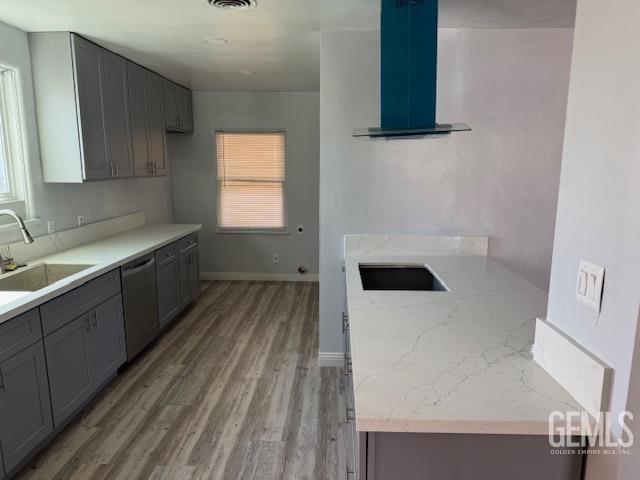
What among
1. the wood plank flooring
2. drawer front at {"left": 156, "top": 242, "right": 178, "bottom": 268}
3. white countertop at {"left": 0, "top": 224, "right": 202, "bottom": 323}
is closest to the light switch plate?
the wood plank flooring

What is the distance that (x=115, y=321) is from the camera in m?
2.91

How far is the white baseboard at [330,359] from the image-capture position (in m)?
3.25

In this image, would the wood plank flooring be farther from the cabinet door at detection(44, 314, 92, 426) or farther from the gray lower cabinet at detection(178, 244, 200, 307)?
the gray lower cabinet at detection(178, 244, 200, 307)

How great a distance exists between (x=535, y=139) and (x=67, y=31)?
336cm

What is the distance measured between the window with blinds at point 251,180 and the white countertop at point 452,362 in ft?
11.3

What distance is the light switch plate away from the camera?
1.00 meters

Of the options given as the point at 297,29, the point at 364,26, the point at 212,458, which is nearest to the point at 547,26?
the point at 364,26

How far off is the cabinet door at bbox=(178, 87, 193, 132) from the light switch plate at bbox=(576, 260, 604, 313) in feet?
15.3

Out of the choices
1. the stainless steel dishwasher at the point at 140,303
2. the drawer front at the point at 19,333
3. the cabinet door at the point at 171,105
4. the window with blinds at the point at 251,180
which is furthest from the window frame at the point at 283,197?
the drawer front at the point at 19,333

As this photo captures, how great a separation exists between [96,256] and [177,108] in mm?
2415

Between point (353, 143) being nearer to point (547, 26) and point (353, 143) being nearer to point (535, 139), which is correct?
point (535, 139)

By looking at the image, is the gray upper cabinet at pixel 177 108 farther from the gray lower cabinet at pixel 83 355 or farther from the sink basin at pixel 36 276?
the gray lower cabinet at pixel 83 355

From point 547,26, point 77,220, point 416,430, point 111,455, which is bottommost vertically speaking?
point 111,455

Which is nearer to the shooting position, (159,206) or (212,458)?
(212,458)
